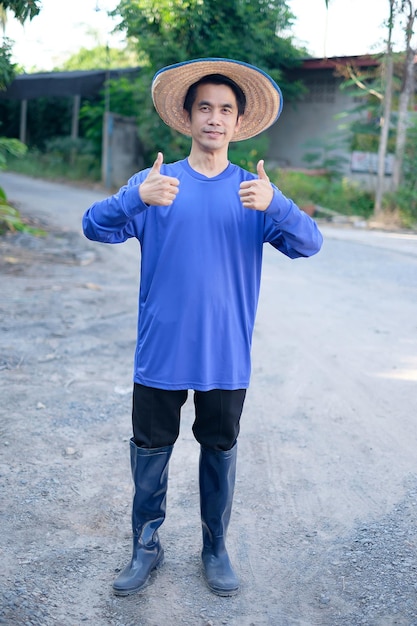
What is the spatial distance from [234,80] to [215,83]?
8 cm

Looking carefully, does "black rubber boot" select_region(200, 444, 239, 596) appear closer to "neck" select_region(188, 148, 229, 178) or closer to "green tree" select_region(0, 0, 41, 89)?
"neck" select_region(188, 148, 229, 178)

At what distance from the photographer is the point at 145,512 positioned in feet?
9.07

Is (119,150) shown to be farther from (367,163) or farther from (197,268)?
(197,268)

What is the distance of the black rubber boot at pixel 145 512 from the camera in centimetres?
270

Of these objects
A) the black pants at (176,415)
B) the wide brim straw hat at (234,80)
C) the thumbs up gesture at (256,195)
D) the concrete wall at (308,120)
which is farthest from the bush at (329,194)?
the thumbs up gesture at (256,195)

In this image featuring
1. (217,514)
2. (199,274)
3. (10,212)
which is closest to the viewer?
(199,274)

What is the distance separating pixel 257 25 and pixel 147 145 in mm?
4703

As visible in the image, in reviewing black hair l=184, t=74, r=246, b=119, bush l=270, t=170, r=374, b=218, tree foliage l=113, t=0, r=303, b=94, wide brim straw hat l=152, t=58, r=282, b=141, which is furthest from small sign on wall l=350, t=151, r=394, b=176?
black hair l=184, t=74, r=246, b=119

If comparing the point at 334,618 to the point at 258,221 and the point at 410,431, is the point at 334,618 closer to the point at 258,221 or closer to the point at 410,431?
the point at 258,221

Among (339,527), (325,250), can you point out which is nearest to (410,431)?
(339,527)

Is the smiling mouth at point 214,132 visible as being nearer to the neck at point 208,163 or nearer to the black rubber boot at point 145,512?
the neck at point 208,163

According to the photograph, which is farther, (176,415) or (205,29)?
(205,29)

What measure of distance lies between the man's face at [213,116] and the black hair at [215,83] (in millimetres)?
17

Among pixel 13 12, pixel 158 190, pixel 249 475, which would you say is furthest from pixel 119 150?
pixel 158 190
